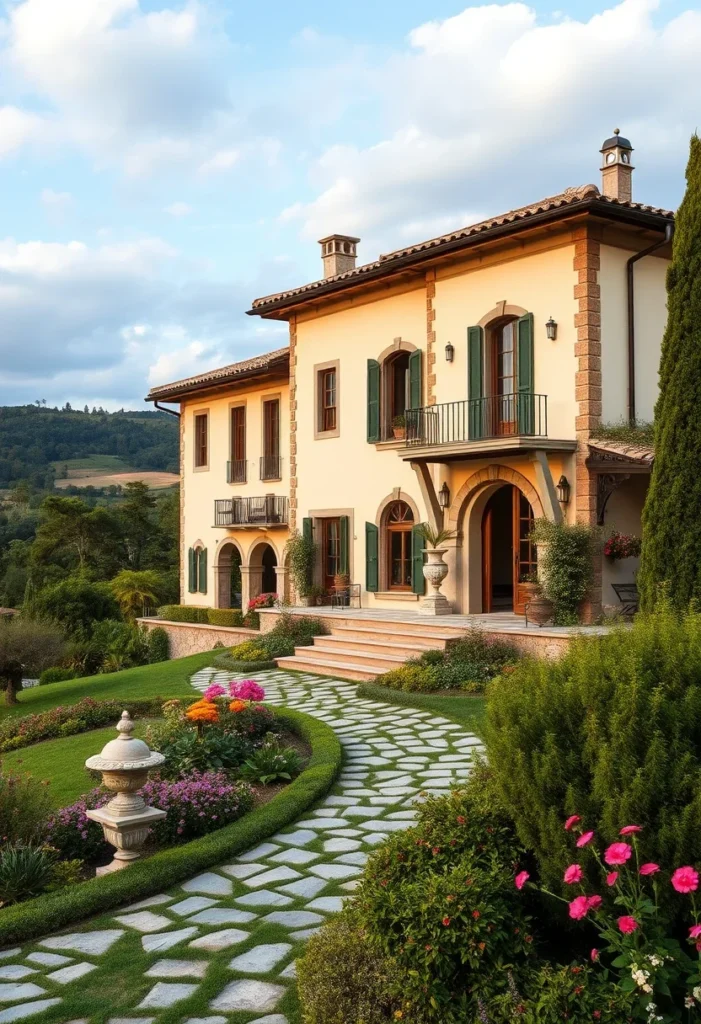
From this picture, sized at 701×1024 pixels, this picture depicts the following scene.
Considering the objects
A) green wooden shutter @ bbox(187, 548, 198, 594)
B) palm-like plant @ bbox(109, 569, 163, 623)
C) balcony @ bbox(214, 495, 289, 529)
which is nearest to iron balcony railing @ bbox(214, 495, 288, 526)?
balcony @ bbox(214, 495, 289, 529)

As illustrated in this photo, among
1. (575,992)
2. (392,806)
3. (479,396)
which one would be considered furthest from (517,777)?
(479,396)

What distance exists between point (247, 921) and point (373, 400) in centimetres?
1370

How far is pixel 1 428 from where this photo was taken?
96438 mm

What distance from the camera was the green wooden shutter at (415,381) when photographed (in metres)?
16.8

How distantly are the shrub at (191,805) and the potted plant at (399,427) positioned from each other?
440 inches

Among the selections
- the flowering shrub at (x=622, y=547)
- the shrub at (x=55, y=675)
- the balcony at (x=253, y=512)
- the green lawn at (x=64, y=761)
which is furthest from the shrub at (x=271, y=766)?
the shrub at (x=55, y=675)

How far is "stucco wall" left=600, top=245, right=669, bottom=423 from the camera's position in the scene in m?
14.1

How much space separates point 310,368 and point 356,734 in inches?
449

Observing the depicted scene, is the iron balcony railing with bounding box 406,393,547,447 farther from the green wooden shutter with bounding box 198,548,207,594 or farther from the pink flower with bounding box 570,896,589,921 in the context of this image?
the pink flower with bounding box 570,896,589,921

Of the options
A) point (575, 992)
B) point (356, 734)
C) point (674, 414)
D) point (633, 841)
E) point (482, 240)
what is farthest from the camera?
point (482, 240)

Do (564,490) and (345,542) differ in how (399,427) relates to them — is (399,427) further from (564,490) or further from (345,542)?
(564,490)

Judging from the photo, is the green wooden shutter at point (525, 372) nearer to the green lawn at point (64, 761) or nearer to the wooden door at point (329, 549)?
the wooden door at point (329, 549)

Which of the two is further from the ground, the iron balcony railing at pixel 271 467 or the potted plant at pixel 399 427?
the potted plant at pixel 399 427

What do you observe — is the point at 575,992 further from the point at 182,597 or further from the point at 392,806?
the point at 182,597
